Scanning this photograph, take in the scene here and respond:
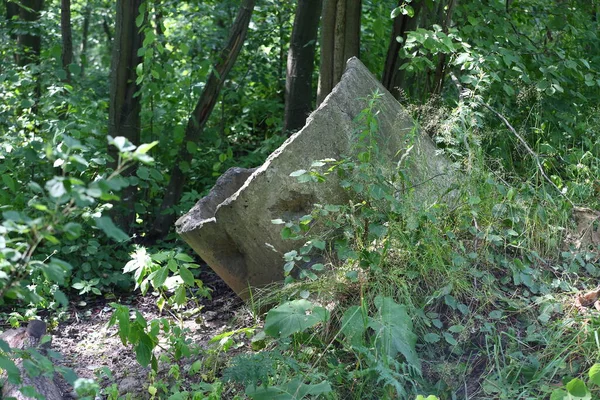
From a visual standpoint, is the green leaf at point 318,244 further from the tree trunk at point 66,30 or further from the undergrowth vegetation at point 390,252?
the tree trunk at point 66,30

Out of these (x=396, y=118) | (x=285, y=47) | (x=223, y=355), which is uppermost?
(x=285, y=47)

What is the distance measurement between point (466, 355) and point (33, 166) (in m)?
3.38

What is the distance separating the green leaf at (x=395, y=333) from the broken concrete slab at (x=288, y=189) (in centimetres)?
86

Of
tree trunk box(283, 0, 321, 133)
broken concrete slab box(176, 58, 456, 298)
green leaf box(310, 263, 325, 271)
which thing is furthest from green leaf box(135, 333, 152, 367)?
tree trunk box(283, 0, 321, 133)

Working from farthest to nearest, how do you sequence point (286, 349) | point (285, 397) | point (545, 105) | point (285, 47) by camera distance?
1. point (285, 47)
2. point (545, 105)
3. point (286, 349)
4. point (285, 397)

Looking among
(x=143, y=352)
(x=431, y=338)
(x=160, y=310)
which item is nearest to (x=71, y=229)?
(x=143, y=352)

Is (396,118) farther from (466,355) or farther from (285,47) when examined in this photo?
(285,47)

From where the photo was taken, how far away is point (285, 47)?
23.9 feet

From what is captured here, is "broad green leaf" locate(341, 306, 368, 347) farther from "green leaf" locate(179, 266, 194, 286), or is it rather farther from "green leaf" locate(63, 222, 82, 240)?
"green leaf" locate(63, 222, 82, 240)

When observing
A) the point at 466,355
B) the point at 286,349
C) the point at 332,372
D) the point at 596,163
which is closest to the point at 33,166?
the point at 286,349

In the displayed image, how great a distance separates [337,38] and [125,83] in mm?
1672

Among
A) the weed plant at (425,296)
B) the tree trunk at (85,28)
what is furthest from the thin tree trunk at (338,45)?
the tree trunk at (85,28)

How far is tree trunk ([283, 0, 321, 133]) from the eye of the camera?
20.0 ft

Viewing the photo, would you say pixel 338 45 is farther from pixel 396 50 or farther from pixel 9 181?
pixel 9 181
